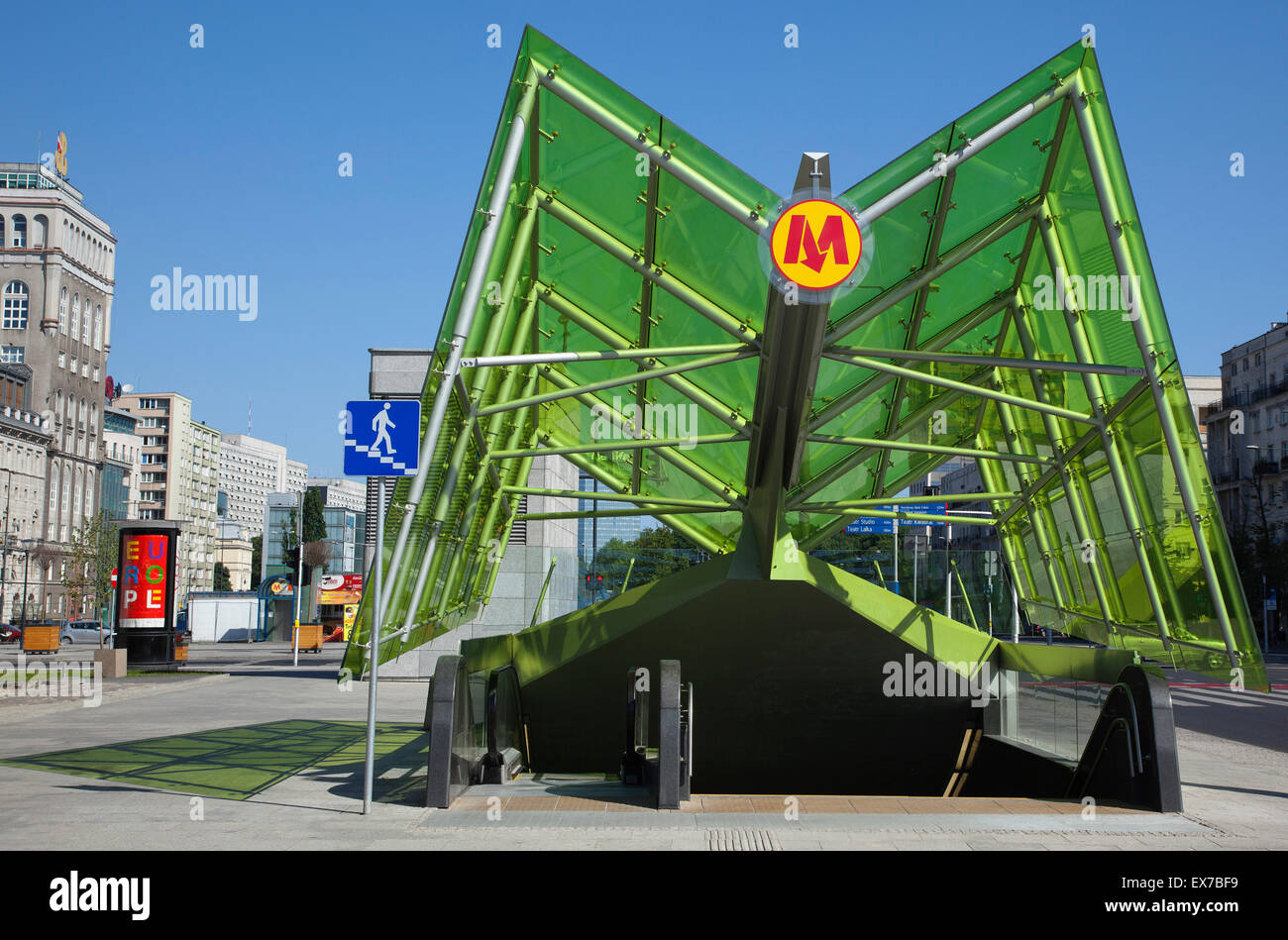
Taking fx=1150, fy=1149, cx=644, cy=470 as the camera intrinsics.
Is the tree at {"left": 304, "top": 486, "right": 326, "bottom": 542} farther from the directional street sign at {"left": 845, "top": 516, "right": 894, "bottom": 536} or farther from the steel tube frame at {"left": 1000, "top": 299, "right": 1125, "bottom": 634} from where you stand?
the steel tube frame at {"left": 1000, "top": 299, "right": 1125, "bottom": 634}

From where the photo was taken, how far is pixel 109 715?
22703 millimetres

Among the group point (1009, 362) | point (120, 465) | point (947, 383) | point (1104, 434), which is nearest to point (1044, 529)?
point (1104, 434)

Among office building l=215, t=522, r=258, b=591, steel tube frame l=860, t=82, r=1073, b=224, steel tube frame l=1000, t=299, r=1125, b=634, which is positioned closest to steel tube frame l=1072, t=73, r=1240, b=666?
steel tube frame l=860, t=82, r=1073, b=224

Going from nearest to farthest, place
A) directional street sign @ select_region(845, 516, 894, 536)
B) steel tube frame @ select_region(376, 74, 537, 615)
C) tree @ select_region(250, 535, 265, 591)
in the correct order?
steel tube frame @ select_region(376, 74, 537, 615), directional street sign @ select_region(845, 516, 894, 536), tree @ select_region(250, 535, 265, 591)

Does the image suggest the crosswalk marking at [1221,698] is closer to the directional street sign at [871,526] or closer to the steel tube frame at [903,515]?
the directional street sign at [871,526]

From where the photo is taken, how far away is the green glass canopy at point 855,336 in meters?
13.7

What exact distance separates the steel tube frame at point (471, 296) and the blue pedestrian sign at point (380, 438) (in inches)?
71.2

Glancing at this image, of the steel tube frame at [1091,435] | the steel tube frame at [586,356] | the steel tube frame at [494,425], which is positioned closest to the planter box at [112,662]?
the steel tube frame at [494,425]

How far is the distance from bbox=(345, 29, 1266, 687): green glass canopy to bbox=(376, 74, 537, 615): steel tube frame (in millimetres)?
34

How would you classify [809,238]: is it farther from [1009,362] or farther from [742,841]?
[742,841]

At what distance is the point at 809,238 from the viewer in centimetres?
1131

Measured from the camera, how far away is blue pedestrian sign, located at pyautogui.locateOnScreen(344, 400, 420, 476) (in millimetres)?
12164

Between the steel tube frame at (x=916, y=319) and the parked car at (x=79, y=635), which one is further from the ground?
the steel tube frame at (x=916, y=319)
